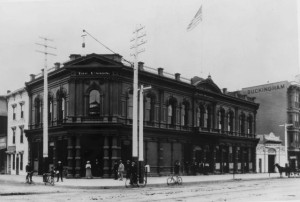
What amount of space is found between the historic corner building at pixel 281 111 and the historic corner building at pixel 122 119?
9156 mm

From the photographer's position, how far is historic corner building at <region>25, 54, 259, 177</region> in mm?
35344

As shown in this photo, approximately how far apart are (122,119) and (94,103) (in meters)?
2.55

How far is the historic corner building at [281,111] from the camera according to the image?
189 feet

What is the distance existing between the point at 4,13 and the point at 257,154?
40391 millimetres

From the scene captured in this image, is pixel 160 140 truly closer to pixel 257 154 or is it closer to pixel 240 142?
pixel 240 142

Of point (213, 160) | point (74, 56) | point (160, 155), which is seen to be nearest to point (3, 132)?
point (74, 56)

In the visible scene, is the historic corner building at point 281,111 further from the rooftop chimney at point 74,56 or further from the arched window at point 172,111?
the rooftop chimney at point 74,56

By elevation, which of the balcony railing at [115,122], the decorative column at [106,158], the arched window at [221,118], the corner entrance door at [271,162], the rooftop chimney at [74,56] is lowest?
the corner entrance door at [271,162]

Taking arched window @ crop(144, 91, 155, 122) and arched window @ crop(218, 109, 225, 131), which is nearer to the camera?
arched window @ crop(144, 91, 155, 122)

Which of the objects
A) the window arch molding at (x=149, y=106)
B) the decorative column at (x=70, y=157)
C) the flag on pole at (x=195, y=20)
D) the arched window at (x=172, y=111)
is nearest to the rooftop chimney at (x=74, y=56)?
the decorative column at (x=70, y=157)

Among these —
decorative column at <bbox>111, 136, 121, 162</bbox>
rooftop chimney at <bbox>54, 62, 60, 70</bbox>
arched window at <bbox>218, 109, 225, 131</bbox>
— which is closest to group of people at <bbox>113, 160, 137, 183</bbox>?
decorative column at <bbox>111, 136, 121, 162</bbox>

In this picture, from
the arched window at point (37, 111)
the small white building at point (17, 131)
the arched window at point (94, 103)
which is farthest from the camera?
the small white building at point (17, 131)

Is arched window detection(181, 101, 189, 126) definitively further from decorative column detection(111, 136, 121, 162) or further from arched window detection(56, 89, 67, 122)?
arched window detection(56, 89, 67, 122)

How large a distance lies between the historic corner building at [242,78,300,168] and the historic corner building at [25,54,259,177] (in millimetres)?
9156
